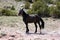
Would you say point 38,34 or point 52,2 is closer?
point 38,34

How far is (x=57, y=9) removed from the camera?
18.2m

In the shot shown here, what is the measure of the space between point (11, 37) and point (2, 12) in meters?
8.60

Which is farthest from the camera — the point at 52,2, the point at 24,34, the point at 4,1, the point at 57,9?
the point at 4,1

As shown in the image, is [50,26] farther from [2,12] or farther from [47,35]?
[2,12]

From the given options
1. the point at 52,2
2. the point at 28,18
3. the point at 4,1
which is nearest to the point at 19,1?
the point at 4,1

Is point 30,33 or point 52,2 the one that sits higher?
point 30,33

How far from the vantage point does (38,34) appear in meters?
11.6

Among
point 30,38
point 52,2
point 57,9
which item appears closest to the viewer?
point 30,38

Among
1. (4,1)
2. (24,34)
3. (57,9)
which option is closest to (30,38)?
(24,34)

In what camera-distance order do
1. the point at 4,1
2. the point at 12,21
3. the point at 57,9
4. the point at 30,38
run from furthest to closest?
the point at 4,1 → the point at 57,9 → the point at 12,21 → the point at 30,38

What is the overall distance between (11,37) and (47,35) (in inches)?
75.8

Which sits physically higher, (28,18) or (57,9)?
(28,18)

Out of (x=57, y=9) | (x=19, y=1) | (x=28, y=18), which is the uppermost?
(x=28, y=18)

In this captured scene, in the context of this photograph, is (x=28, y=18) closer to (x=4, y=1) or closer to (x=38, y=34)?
(x=38, y=34)
